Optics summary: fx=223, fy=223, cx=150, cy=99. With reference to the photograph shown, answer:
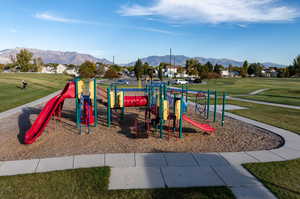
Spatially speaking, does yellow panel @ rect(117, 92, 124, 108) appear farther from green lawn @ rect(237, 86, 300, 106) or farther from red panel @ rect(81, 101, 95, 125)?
green lawn @ rect(237, 86, 300, 106)

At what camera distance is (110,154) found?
7.23 m

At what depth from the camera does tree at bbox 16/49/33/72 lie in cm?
8131

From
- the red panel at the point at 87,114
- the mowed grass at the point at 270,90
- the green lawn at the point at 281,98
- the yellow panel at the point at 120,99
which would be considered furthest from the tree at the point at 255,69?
the red panel at the point at 87,114

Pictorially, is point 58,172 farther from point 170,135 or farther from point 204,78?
point 204,78

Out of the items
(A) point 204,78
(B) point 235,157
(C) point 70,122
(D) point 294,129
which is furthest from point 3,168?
(A) point 204,78

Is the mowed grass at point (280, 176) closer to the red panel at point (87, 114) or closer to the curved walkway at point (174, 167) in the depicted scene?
the curved walkway at point (174, 167)

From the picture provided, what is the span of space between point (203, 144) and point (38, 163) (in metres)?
5.62

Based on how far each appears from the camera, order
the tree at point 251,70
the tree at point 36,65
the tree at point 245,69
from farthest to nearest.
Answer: the tree at point 251,70, the tree at point 245,69, the tree at point 36,65

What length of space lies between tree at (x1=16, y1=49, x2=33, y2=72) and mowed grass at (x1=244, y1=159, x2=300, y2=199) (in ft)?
298

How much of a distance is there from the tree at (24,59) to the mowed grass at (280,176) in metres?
90.9

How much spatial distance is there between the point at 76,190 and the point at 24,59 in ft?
298

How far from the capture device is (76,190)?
196 inches

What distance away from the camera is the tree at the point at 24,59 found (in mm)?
81312

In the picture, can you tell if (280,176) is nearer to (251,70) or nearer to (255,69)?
(255,69)
